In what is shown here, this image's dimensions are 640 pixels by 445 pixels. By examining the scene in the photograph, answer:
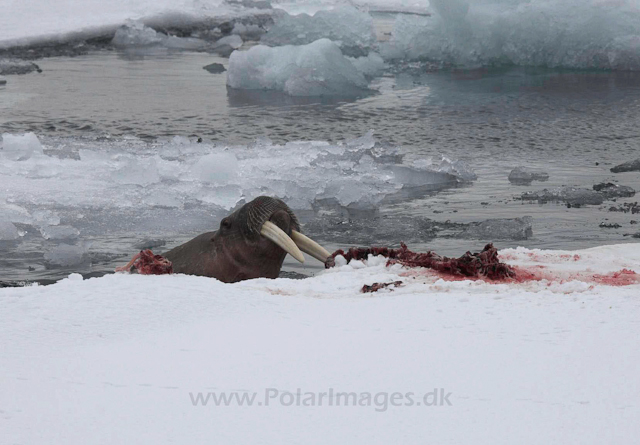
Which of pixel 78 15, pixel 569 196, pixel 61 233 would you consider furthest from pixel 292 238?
pixel 78 15

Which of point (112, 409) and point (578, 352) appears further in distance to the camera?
point (578, 352)

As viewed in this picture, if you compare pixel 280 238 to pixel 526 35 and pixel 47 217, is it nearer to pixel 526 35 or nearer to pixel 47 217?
pixel 47 217

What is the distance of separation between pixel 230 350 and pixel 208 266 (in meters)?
2.78

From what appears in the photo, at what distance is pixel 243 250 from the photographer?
20.6 feet

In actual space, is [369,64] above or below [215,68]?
above

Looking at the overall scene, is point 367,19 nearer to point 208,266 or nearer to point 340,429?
point 208,266

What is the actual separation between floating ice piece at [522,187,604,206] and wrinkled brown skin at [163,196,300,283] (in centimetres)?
320

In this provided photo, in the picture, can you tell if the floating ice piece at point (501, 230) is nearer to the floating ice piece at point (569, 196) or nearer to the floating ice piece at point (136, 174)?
the floating ice piece at point (569, 196)

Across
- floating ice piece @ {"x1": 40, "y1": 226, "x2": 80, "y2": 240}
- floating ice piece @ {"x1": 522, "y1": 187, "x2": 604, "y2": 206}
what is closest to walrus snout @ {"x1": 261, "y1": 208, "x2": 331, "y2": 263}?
floating ice piece @ {"x1": 40, "y1": 226, "x2": 80, "y2": 240}

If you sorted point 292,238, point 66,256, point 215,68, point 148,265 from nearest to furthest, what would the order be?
point 148,265
point 292,238
point 66,256
point 215,68

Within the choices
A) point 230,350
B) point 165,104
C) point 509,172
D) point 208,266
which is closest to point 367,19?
point 165,104

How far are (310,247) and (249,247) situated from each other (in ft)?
1.28

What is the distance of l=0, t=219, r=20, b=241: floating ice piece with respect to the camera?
24.8ft

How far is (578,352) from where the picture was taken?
350 cm
